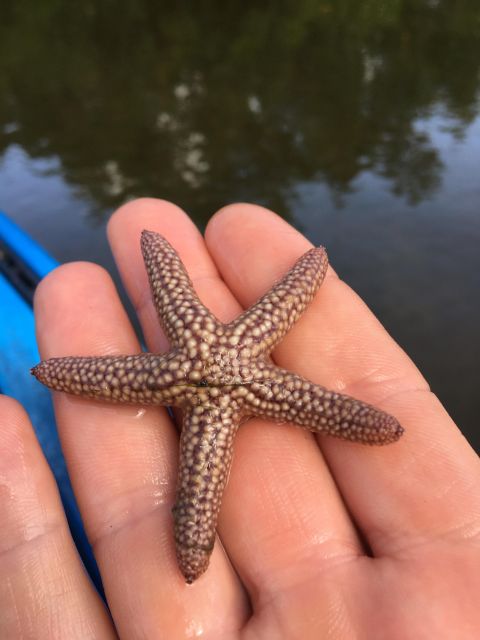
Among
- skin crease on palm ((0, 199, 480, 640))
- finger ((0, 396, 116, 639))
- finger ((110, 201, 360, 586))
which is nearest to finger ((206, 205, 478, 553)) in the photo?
skin crease on palm ((0, 199, 480, 640))

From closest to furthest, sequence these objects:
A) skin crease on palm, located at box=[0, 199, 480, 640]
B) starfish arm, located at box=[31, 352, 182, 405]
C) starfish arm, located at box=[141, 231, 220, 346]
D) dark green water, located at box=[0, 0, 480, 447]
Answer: skin crease on palm, located at box=[0, 199, 480, 640] → starfish arm, located at box=[31, 352, 182, 405] → starfish arm, located at box=[141, 231, 220, 346] → dark green water, located at box=[0, 0, 480, 447]

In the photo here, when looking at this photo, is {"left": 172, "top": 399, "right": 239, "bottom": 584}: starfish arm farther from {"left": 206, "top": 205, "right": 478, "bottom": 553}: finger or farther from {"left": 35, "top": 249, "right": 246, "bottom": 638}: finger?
{"left": 206, "top": 205, "right": 478, "bottom": 553}: finger

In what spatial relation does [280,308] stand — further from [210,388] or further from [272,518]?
[272,518]

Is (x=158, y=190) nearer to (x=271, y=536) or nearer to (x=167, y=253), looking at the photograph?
(x=167, y=253)

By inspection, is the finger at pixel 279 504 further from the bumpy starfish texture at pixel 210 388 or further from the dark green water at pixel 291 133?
the dark green water at pixel 291 133

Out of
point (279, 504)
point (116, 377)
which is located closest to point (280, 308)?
point (116, 377)
